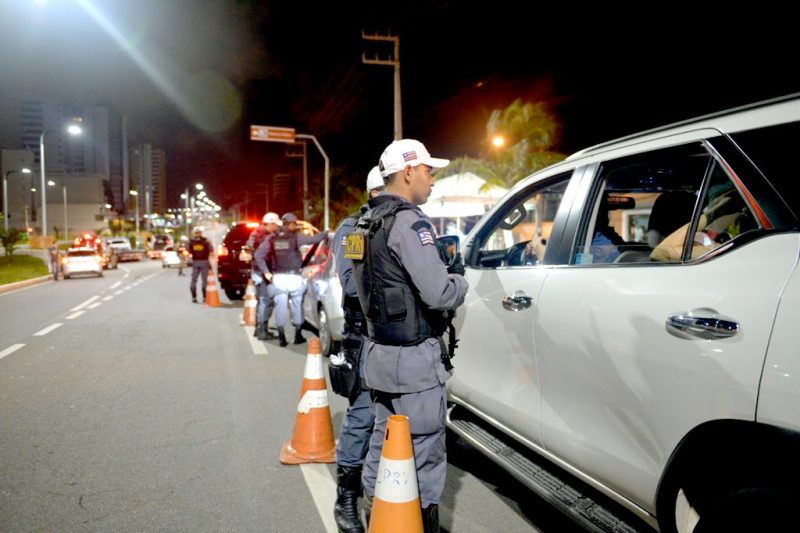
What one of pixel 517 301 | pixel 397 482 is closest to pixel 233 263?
pixel 517 301

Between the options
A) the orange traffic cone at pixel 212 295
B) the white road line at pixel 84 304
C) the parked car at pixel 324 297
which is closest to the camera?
the parked car at pixel 324 297

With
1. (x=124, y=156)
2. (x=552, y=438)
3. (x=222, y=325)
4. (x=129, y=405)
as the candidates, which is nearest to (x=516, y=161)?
(x=222, y=325)

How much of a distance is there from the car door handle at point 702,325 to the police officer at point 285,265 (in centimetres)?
649

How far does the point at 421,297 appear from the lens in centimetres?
257

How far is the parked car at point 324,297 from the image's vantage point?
7.18 metres

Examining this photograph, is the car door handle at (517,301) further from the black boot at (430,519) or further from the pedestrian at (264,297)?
the pedestrian at (264,297)

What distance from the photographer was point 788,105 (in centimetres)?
213

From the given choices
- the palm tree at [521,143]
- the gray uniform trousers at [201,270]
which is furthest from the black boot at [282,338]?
the palm tree at [521,143]

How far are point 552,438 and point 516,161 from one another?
61.1 feet

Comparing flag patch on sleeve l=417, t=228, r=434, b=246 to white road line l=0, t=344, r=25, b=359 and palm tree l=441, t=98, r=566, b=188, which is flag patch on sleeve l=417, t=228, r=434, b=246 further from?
palm tree l=441, t=98, r=566, b=188

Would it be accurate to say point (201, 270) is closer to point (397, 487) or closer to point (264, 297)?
point (264, 297)

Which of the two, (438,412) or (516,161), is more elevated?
(516,161)

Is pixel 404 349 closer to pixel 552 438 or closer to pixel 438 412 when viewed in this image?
pixel 438 412

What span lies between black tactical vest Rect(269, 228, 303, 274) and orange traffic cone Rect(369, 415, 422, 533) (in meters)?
6.13
